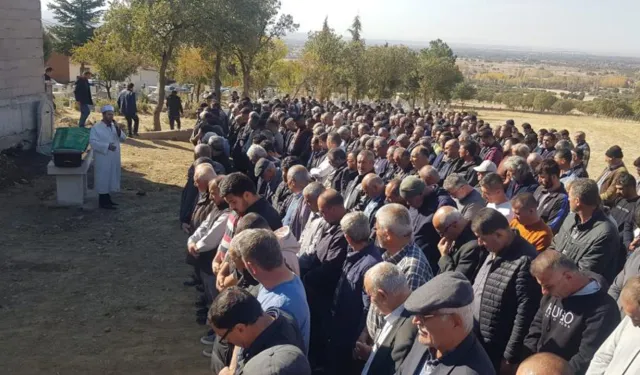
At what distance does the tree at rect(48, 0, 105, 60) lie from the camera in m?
54.3

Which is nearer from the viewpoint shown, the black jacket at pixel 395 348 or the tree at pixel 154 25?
the black jacket at pixel 395 348

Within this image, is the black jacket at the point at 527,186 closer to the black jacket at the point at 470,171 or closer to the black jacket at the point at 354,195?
the black jacket at the point at 470,171

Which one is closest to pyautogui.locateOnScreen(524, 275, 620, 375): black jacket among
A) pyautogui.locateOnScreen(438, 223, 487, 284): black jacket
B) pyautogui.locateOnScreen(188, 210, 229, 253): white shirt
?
pyautogui.locateOnScreen(438, 223, 487, 284): black jacket

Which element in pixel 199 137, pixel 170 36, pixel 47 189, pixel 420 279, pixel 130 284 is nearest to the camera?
pixel 420 279

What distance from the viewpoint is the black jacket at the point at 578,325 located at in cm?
329

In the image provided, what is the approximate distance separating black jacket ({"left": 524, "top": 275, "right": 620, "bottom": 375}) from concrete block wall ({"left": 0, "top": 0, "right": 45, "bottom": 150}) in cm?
1307

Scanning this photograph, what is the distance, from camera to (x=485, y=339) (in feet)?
12.6

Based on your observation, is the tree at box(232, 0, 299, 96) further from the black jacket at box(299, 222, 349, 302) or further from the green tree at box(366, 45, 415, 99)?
the black jacket at box(299, 222, 349, 302)

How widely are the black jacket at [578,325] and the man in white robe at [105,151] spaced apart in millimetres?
8720

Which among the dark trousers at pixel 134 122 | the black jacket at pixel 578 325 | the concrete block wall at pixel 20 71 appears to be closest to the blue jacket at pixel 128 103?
the dark trousers at pixel 134 122

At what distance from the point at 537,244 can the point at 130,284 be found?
5035mm

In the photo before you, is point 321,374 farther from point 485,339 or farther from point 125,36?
point 125,36

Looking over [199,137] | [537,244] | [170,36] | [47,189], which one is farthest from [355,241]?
[170,36]

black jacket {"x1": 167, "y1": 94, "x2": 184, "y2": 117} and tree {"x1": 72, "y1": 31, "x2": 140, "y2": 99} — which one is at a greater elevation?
tree {"x1": 72, "y1": 31, "x2": 140, "y2": 99}
